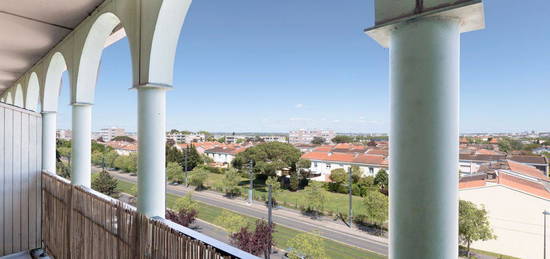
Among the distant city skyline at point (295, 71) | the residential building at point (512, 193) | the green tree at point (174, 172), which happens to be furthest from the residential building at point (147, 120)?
the green tree at point (174, 172)

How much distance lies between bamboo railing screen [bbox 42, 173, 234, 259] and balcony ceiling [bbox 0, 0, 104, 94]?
1623mm

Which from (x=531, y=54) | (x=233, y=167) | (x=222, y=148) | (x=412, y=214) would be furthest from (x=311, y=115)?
(x=412, y=214)

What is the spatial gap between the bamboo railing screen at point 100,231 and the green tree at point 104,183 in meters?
9.22

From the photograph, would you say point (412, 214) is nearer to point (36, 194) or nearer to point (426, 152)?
point (426, 152)

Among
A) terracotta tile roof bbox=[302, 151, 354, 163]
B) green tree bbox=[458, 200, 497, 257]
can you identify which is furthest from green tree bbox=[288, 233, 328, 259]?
green tree bbox=[458, 200, 497, 257]

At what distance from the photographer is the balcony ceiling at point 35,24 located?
243 centimetres

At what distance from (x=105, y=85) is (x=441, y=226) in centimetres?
1959

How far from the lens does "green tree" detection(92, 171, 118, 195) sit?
11.3 m

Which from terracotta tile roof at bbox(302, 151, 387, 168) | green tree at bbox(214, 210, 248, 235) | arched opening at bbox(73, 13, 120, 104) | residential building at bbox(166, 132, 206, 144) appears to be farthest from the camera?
residential building at bbox(166, 132, 206, 144)

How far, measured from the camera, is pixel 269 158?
19094mm

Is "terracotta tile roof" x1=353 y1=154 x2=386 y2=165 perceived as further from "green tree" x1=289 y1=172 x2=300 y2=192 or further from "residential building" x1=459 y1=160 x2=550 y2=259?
"green tree" x1=289 y1=172 x2=300 y2=192

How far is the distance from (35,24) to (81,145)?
1.33 meters

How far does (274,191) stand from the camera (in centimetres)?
1670

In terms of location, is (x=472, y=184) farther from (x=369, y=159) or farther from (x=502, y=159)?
(x=369, y=159)
